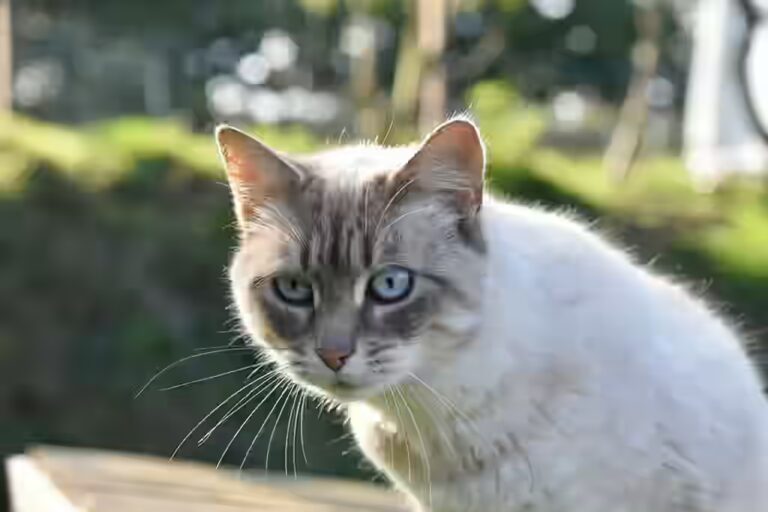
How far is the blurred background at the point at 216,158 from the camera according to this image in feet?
11.6

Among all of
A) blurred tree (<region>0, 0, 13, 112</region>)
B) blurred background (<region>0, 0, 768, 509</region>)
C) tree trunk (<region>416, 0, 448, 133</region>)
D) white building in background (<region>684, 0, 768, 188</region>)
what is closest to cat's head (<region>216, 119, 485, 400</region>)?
blurred background (<region>0, 0, 768, 509</region>)

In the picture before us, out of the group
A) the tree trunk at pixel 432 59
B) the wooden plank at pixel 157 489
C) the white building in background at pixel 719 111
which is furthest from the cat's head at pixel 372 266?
the white building in background at pixel 719 111

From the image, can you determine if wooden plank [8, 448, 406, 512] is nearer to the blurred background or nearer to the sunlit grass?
the blurred background

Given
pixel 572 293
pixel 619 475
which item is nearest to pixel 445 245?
pixel 572 293

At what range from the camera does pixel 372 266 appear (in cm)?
128

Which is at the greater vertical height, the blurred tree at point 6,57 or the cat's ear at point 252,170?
the cat's ear at point 252,170

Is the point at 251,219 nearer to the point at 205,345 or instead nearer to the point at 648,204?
the point at 205,345

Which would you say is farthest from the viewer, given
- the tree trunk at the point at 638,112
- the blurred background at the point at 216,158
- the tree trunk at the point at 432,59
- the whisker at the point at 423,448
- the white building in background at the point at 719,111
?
the white building in background at the point at 719,111

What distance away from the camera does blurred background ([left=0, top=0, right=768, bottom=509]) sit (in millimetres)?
3535

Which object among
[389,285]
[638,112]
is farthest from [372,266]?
[638,112]

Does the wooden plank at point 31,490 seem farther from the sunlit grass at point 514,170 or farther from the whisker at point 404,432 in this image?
the sunlit grass at point 514,170

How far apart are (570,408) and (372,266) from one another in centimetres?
33

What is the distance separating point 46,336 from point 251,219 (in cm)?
255

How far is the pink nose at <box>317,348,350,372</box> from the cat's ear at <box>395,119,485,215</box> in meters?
0.23
